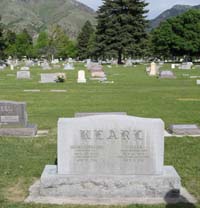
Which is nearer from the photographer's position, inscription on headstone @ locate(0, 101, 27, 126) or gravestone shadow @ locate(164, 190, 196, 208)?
gravestone shadow @ locate(164, 190, 196, 208)

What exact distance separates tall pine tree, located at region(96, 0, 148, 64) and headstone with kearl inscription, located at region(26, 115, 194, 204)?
70.0m

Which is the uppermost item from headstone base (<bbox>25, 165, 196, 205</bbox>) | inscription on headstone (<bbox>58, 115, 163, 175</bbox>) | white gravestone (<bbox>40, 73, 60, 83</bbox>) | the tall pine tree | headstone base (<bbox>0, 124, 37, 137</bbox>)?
the tall pine tree

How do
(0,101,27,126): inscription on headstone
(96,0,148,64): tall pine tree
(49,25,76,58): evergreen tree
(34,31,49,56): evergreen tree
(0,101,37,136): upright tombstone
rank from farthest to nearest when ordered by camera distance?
1. (49,25,76,58): evergreen tree
2. (34,31,49,56): evergreen tree
3. (96,0,148,64): tall pine tree
4. (0,101,27,126): inscription on headstone
5. (0,101,37,136): upright tombstone

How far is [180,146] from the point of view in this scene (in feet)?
36.4

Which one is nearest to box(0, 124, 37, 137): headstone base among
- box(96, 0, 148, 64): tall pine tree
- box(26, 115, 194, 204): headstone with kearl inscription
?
box(26, 115, 194, 204): headstone with kearl inscription

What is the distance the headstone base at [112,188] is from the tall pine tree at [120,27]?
70.2m

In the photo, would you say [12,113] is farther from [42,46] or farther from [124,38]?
[42,46]

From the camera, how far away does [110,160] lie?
7.20 m

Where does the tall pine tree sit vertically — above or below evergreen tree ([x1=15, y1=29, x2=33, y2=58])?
above

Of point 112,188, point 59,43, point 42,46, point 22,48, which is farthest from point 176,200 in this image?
point 22,48

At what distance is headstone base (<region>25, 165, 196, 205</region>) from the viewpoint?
23.3 feet

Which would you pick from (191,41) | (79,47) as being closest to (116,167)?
(191,41)

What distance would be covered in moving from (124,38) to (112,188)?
235 ft

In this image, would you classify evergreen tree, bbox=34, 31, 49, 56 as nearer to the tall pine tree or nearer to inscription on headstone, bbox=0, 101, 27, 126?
the tall pine tree
